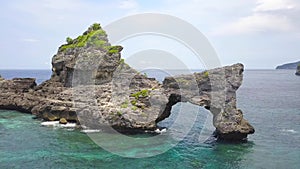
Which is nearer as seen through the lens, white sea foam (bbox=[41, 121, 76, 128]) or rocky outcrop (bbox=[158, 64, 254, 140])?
rocky outcrop (bbox=[158, 64, 254, 140])

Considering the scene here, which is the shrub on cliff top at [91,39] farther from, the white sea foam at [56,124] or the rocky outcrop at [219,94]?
the rocky outcrop at [219,94]

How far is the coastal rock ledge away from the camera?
4694 centimetres

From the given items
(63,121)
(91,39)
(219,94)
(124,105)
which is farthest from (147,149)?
(91,39)

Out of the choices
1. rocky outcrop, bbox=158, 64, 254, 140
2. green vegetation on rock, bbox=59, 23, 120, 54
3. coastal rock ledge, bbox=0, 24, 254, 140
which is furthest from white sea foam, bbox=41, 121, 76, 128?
rocky outcrop, bbox=158, 64, 254, 140

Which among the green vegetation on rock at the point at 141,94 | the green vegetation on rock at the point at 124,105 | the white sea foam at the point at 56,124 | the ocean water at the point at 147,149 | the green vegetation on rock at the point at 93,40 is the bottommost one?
the ocean water at the point at 147,149

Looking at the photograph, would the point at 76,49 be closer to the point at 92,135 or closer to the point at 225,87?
the point at 92,135

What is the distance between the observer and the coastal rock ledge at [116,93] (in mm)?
46938

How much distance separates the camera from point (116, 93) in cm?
5462

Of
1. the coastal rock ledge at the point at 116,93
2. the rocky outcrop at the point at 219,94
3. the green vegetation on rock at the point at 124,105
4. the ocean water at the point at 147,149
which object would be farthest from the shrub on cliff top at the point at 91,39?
the ocean water at the point at 147,149

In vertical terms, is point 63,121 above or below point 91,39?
below

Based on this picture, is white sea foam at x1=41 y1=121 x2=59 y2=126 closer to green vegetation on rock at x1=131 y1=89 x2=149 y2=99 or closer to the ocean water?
the ocean water

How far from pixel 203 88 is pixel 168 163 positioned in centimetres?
1701

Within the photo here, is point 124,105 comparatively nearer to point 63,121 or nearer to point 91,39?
point 63,121

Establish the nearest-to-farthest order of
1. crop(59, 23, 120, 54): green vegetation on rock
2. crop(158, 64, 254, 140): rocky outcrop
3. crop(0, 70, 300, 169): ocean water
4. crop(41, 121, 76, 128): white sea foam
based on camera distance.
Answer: crop(0, 70, 300, 169): ocean water
crop(158, 64, 254, 140): rocky outcrop
crop(41, 121, 76, 128): white sea foam
crop(59, 23, 120, 54): green vegetation on rock
